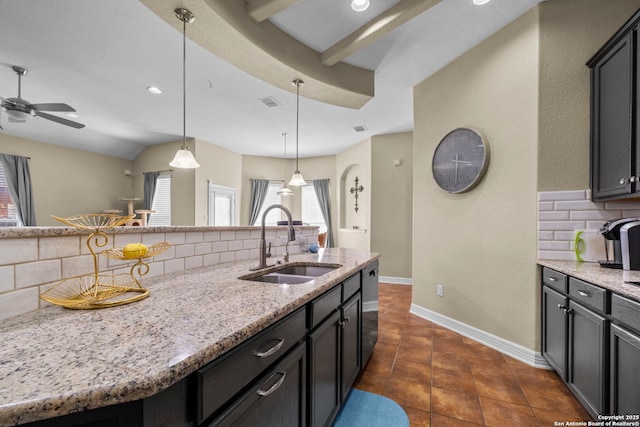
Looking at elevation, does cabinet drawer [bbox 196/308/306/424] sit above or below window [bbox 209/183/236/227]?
below

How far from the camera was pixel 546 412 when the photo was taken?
5.10 ft

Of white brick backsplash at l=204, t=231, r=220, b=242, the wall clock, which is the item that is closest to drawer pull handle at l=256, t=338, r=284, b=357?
white brick backsplash at l=204, t=231, r=220, b=242

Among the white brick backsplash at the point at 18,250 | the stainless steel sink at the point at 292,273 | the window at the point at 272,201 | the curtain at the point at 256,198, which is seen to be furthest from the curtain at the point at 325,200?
the white brick backsplash at the point at 18,250

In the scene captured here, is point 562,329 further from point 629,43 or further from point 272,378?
point 272,378

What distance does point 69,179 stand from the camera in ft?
16.9

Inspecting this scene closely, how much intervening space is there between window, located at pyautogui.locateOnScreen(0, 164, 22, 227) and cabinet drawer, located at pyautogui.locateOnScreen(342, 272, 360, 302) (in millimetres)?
6106

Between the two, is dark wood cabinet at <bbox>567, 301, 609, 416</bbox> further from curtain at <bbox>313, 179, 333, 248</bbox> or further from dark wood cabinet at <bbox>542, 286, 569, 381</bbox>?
curtain at <bbox>313, 179, 333, 248</bbox>

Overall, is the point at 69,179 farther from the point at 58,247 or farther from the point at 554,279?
the point at 554,279

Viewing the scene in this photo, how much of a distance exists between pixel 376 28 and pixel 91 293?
2546 mm

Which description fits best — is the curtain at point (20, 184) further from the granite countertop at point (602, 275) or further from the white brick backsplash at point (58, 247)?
the granite countertop at point (602, 275)

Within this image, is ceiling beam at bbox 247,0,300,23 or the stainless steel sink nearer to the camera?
the stainless steel sink

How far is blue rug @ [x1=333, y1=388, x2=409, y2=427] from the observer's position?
1.50 metres

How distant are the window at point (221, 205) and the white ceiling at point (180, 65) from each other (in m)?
1.42

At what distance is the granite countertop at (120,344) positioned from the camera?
448mm
